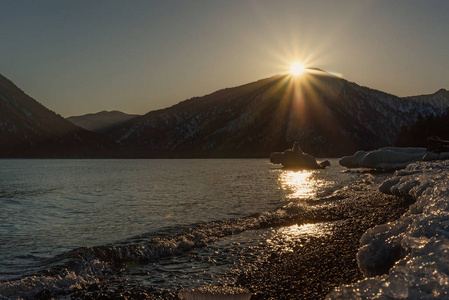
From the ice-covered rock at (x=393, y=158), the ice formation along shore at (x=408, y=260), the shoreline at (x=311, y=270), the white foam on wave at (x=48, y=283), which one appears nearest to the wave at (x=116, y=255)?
the white foam on wave at (x=48, y=283)

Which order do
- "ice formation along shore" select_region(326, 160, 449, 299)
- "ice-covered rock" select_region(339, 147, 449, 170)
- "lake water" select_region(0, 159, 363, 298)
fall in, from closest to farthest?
"ice formation along shore" select_region(326, 160, 449, 299) < "lake water" select_region(0, 159, 363, 298) < "ice-covered rock" select_region(339, 147, 449, 170)

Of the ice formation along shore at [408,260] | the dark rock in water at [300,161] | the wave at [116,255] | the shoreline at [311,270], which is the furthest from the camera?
the dark rock in water at [300,161]

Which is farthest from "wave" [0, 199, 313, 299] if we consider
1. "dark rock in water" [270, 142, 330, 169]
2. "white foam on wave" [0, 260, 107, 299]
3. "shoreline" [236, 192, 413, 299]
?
"dark rock in water" [270, 142, 330, 169]

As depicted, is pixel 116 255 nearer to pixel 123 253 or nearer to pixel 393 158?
pixel 123 253

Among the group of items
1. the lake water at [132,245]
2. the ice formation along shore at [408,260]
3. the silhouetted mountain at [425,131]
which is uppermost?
the silhouetted mountain at [425,131]

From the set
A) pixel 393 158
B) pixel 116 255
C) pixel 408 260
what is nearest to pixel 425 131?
pixel 393 158

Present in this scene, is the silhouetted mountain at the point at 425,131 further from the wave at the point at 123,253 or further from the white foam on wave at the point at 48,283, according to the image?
the white foam on wave at the point at 48,283

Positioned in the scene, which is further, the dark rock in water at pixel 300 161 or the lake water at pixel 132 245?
the dark rock in water at pixel 300 161

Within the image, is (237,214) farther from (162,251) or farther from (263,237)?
(162,251)

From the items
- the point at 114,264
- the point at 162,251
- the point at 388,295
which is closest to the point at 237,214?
the point at 162,251

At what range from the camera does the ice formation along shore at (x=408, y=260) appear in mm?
4824

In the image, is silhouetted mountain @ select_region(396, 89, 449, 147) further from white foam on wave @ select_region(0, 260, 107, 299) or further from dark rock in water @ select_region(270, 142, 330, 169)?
white foam on wave @ select_region(0, 260, 107, 299)

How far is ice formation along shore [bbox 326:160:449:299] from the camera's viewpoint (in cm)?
482

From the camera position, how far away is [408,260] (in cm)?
617
